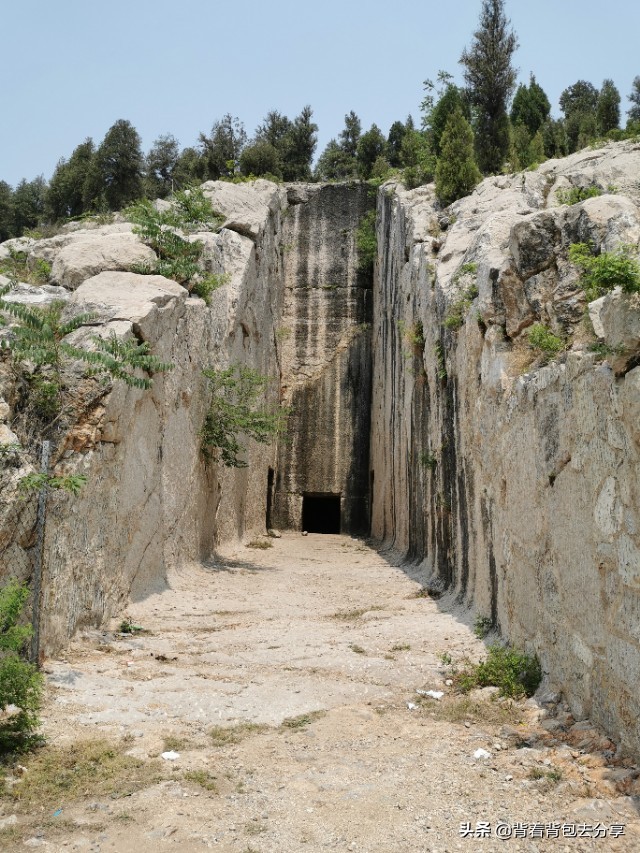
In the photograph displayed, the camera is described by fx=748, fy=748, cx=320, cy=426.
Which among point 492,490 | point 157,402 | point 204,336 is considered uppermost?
point 204,336

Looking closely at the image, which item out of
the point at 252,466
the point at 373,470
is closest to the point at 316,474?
the point at 373,470

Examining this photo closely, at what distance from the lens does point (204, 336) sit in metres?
11.4

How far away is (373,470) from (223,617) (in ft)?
36.4

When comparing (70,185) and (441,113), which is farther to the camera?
(70,185)

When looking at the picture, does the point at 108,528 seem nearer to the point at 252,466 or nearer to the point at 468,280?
the point at 468,280

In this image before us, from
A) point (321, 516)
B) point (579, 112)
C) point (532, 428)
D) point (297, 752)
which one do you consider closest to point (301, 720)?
point (297, 752)

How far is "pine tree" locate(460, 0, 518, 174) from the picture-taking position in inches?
880

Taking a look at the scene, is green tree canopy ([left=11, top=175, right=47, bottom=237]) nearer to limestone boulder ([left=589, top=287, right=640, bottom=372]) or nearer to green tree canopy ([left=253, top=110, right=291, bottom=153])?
green tree canopy ([left=253, top=110, right=291, bottom=153])

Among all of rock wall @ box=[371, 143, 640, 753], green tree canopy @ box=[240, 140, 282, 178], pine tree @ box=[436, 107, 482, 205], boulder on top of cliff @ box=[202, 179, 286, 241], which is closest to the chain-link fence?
rock wall @ box=[371, 143, 640, 753]

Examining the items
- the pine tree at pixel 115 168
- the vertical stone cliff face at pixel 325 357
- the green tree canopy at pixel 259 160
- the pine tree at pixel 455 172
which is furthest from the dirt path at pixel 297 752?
the pine tree at pixel 115 168

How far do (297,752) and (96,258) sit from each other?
778 cm

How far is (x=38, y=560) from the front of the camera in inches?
226

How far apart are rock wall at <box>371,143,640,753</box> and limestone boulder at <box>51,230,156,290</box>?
4.34 metres

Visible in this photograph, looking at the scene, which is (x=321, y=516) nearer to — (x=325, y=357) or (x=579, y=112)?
(x=325, y=357)
